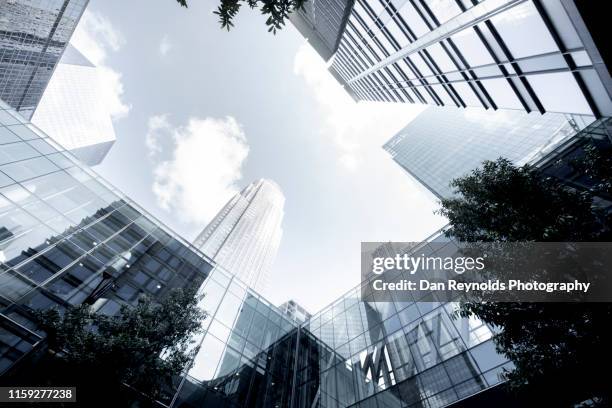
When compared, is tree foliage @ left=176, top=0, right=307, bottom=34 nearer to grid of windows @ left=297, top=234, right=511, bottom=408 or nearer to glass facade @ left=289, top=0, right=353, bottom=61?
grid of windows @ left=297, top=234, right=511, bottom=408

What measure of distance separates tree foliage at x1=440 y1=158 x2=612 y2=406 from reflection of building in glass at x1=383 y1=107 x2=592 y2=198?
41.0 metres

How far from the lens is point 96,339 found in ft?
31.4

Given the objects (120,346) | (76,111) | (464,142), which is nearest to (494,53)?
(120,346)

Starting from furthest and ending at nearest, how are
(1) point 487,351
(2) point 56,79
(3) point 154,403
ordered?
(2) point 56,79, (3) point 154,403, (1) point 487,351

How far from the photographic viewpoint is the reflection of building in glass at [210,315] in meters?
12.0

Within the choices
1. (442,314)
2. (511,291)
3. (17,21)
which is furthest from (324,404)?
(17,21)

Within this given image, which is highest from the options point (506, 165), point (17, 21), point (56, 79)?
point (56, 79)

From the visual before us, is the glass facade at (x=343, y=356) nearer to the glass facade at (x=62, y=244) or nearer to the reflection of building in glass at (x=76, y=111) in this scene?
the glass facade at (x=62, y=244)

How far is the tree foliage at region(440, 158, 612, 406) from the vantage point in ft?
18.7

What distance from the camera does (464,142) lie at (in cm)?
7312

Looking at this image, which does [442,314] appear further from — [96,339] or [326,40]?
[326,40]

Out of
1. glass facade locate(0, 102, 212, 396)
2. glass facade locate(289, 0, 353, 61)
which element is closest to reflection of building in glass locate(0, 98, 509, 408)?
glass facade locate(0, 102, 212, 396)

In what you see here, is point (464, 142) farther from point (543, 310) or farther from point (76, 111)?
point (76, 111)

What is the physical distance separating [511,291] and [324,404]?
14884 mm
